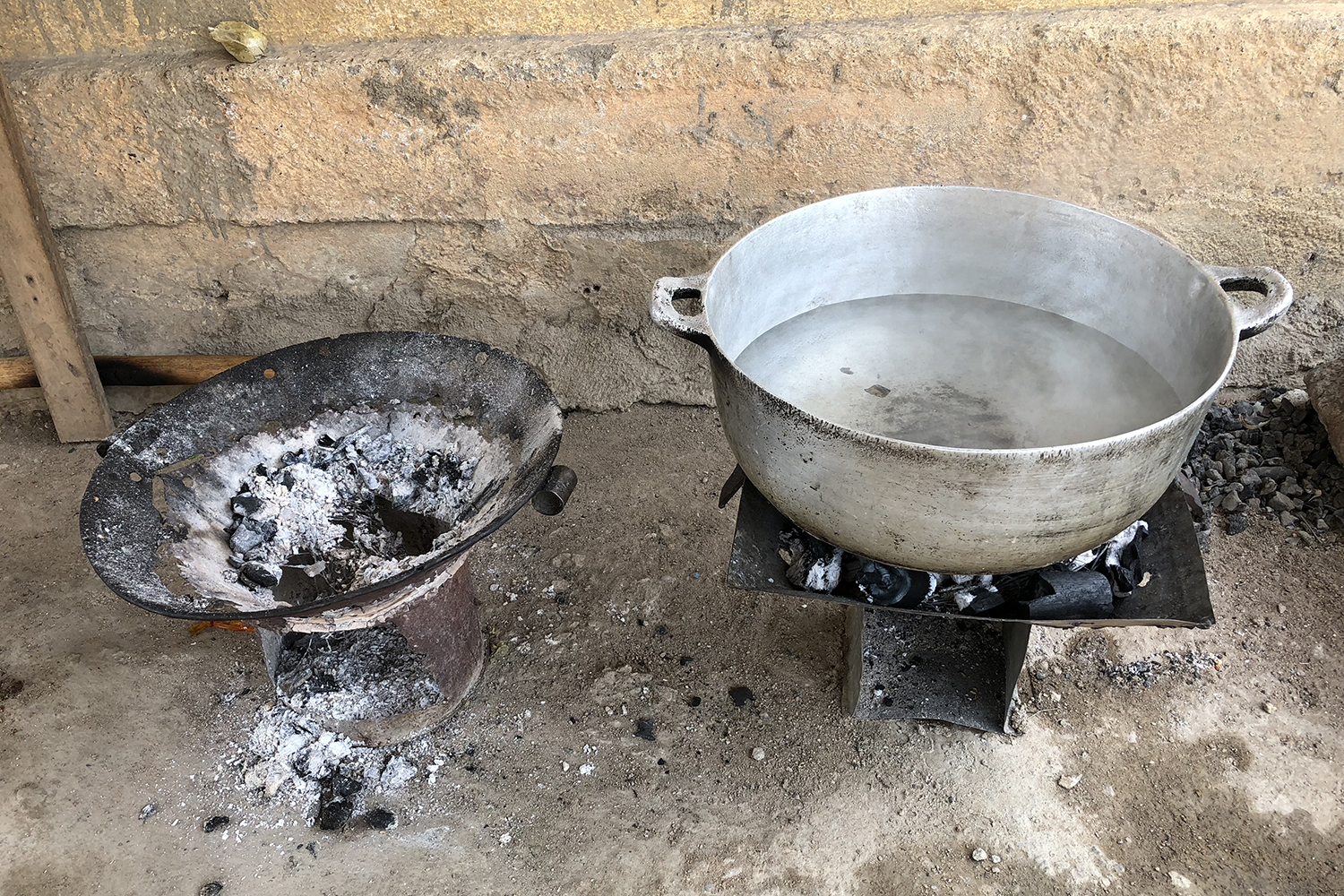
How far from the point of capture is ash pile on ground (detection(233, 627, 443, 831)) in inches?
95.6

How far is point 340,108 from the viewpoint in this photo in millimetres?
2830

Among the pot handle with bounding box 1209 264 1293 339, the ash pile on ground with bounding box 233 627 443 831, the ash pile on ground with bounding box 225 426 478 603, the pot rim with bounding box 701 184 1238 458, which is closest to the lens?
the pot rim with bounding box 701 184 1238 458

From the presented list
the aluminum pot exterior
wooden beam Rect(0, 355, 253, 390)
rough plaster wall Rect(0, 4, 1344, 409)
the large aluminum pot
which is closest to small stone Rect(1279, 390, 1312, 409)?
rough plaster wall Rect(0, 4, 1344, 409)

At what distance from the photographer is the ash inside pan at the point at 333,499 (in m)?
2.24

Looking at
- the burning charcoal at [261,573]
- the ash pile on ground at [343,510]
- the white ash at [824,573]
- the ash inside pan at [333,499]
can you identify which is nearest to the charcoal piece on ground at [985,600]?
the white ash at [824,573]

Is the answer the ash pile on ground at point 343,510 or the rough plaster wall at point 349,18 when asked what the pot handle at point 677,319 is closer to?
the ash pile on ground at point 343,510

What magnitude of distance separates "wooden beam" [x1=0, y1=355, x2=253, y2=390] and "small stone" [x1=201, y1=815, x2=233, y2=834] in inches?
65.7

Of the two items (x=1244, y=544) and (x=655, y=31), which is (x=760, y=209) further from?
(x=1244, y=544)

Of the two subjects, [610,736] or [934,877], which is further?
[610,736]

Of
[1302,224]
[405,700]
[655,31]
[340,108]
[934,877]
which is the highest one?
[655,31]

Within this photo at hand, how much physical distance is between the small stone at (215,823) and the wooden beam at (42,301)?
5.94ft

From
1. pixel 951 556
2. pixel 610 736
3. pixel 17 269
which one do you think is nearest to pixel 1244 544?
pixel 951 556

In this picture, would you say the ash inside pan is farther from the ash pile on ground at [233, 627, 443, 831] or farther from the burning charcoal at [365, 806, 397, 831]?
the burning charcoal at [365, 806, 397, 831]

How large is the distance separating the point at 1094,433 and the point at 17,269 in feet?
11.0
